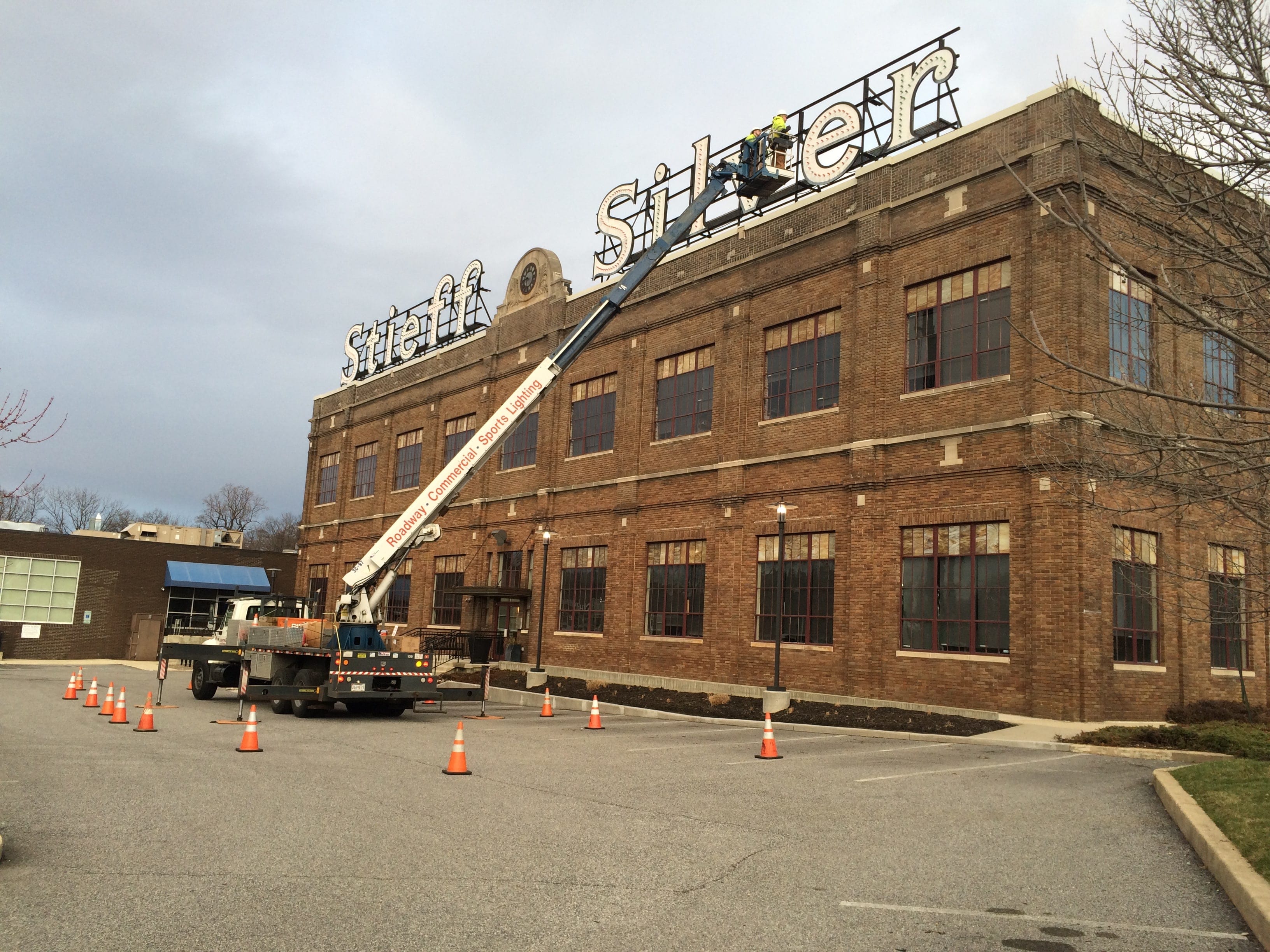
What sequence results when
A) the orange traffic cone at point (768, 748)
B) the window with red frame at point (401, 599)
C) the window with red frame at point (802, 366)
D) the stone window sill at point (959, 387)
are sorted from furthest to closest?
1. the window with red frame at point (401, 599)
2. the window with red frame at point (802, 366)
3. the stone window sill at point (959, 387)
4. the orange traffic cone at point (768, 748)

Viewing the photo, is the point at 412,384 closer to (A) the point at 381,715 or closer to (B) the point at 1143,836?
(A) the point at 381,715

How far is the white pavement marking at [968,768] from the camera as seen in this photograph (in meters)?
13.4

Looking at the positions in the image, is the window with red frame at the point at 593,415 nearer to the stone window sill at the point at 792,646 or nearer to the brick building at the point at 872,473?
the brick building at the point at 872,473

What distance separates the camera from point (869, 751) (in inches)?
661

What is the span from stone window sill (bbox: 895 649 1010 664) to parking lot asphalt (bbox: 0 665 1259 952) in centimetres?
545

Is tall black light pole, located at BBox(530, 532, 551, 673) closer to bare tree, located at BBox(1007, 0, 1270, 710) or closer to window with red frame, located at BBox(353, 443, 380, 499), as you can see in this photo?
window with red frame, located at BBox(353, 443, 380, 499)

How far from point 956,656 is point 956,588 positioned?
55.8 inches

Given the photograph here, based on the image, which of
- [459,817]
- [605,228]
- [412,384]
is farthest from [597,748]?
[412,384]

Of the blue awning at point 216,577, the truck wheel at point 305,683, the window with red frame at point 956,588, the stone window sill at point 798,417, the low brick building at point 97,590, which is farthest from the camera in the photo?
the blue awning at point 216,577

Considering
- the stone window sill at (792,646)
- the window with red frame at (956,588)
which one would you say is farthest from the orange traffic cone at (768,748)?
the stone window sill at (792,646)

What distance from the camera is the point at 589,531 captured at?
33375 millimetres

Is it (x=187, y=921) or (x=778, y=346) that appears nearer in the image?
(x=187, y=921)

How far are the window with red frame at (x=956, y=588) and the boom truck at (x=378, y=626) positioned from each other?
8.76m

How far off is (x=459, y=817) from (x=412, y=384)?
37.1 m
